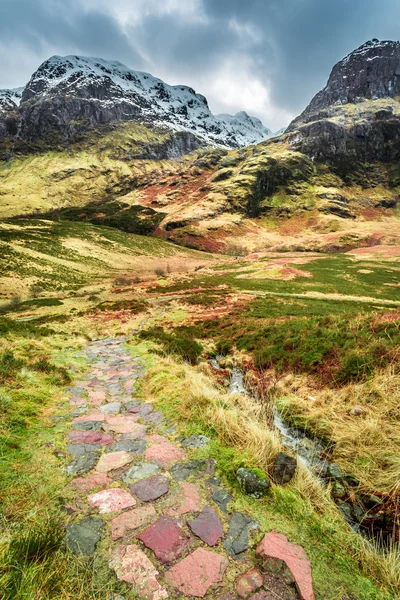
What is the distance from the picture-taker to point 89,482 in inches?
143

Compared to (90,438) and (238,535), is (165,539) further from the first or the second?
(90,438)

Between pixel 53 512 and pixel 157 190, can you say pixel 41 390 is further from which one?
pixel 157 190

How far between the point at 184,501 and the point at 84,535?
1.12 meters

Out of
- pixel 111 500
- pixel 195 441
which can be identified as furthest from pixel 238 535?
pixel 195 441

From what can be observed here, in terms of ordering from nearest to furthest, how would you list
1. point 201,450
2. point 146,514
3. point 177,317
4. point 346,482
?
point 146,514
point 201,450
point 346,482
point 177,317

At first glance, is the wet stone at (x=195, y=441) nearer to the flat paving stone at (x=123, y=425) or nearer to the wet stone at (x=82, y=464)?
the flat paving stone at (x=123, y=425)

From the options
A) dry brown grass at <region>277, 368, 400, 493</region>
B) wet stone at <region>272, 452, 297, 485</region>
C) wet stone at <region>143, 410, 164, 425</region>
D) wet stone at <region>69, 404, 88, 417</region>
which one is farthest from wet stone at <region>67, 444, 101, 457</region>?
dry brown grass at <region>277, 368, 400, 493</region>

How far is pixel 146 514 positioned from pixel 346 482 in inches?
136

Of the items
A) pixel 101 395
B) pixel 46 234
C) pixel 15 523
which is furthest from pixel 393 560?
pixel 46 234

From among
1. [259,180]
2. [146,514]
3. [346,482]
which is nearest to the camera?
[146,514]

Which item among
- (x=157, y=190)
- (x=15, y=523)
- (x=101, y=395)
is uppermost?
(x=157, y=190)

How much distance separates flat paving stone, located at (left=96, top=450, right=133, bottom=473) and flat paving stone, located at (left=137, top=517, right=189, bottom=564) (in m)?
1.23

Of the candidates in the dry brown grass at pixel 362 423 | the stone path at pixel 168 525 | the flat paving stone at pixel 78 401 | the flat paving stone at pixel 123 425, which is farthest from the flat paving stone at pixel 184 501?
the flat paving stone at pixel 78 401

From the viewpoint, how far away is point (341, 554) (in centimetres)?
292
